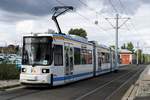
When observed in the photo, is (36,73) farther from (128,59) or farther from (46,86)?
(128,59)

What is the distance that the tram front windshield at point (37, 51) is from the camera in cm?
2439

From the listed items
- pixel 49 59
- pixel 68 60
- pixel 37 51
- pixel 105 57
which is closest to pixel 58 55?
pixel 49 59

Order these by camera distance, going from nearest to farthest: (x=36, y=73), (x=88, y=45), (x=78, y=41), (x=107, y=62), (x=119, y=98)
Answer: (x=119, y=98) < (x=36, y=73) < (x=78, y=41) < (x=88, y=45) < (x=107, y=62)

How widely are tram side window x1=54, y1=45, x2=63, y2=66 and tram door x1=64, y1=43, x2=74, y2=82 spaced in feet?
3.07

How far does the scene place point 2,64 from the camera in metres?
31.7

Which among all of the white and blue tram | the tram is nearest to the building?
the white and blue tram

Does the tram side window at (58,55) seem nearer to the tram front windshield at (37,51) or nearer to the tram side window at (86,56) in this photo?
the tram front windshield at (37,51)

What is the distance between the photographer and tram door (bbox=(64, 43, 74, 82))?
26.9 metres

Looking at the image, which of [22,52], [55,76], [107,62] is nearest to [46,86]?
[55,76]

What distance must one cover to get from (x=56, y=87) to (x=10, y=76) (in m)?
7.10

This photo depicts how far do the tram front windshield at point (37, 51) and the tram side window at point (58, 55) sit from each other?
20.8 inches

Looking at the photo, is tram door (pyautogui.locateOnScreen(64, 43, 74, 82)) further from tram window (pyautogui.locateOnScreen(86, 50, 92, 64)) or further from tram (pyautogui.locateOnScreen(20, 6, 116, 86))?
tram window (pyautogui.locateOnScreen(86, 50, 92, 64))

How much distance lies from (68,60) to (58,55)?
2.07 m

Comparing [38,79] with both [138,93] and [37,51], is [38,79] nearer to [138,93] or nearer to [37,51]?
[37,51]
